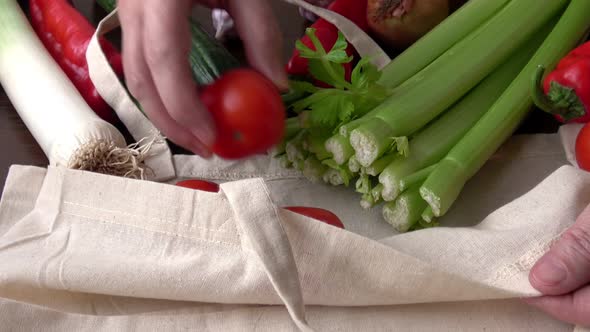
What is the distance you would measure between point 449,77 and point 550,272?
34 centimetres

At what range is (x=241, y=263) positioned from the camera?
2.00ft

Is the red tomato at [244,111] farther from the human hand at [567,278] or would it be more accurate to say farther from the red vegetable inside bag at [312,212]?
the human hand at [567,278]

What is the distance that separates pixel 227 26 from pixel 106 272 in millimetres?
533

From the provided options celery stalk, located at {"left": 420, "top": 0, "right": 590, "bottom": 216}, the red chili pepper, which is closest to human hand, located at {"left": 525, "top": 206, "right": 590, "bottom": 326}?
celery stalk, located at {"left": 420, "top": 0, "right": 590, "bottom": 216}

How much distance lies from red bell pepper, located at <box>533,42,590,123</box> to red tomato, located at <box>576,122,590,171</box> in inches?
2.1

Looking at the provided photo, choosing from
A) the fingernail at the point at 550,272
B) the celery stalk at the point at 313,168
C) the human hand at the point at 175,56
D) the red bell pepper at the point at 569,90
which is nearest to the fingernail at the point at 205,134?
the human hand at the point at 175,56

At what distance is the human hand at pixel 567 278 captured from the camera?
0.61 metres

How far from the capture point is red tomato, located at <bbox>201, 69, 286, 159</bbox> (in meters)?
0.65


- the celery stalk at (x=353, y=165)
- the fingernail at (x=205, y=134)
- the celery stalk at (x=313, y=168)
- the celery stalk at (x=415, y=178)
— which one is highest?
the fingernail at (x=205, y=134)

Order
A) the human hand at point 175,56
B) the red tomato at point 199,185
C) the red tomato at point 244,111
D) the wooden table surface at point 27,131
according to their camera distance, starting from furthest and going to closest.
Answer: the wooden table surface at point 27,131 → the red tomato at point 199,185 → the red tomato at point 244,111 → the human hand at point 175,56

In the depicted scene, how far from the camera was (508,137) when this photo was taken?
0.90 metres

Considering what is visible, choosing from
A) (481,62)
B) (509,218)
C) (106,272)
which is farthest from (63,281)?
(481,62)

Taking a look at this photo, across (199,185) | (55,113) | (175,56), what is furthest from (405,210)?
(55,113)

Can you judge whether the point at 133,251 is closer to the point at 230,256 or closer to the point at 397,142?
the point at 230,256
